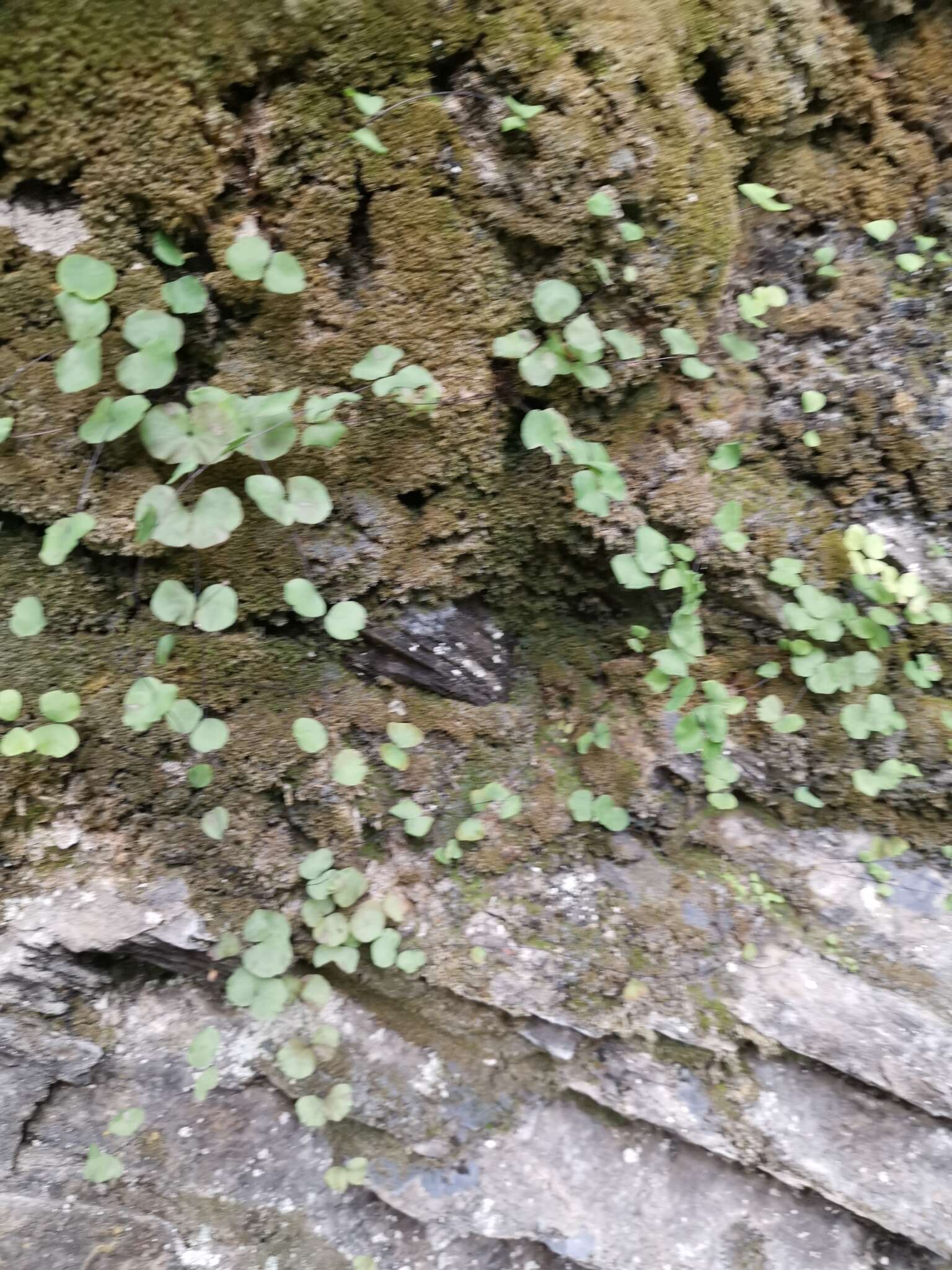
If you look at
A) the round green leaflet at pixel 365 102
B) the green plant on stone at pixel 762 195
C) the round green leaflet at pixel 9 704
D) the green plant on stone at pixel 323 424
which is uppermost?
the round green leaflet at pixel 365 102

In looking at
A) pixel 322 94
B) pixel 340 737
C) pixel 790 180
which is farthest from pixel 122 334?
pixel 790 180

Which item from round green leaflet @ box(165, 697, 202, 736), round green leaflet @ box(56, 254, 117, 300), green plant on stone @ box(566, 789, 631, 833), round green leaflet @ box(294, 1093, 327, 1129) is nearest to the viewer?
round green leaflet @ box(56, 254, 117, 300)

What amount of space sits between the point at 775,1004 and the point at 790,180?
1886mm

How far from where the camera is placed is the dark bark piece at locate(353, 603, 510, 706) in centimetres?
155

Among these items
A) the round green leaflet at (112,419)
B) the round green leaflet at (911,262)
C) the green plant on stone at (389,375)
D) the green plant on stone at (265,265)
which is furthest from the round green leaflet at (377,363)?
the round green leaflet at (911,262)

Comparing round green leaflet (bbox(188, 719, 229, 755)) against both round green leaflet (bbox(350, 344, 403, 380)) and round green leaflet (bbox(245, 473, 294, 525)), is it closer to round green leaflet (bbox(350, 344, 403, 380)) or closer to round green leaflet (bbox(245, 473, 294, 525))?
round green leaflet (bbox(245, 473, 294, 525))

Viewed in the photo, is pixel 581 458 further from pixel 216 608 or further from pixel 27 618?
pixel 27 618

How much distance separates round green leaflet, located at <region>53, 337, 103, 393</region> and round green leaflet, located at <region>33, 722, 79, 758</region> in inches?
24.3

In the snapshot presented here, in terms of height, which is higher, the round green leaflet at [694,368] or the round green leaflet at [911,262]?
the round green leaflet at [911,262]

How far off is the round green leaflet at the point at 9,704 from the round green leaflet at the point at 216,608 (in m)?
0.37

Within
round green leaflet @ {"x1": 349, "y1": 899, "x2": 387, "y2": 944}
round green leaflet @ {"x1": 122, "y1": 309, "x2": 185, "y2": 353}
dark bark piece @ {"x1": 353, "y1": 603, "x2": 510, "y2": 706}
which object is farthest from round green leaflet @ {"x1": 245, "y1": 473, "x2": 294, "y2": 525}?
round green leaflet @ {"x1": 349, "y1": 899, "x2": 387, "y2": 944}

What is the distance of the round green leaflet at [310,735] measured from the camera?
140cm

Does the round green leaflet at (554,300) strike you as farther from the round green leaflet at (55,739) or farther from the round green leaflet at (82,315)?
the round green leaflet at (55,739)

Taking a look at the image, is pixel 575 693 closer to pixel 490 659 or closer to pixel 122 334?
pixel 490 659
